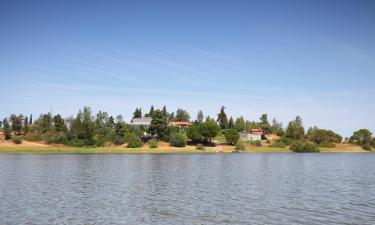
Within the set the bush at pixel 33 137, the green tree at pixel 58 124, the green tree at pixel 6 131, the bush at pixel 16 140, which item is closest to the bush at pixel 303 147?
the green tree at pixel 58 124

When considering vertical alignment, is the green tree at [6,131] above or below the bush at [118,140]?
above

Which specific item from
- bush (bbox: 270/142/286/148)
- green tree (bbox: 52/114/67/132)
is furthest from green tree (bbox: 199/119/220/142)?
green tree (bbox: 52/114/67/132)

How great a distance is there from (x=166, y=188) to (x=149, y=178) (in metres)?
12.1

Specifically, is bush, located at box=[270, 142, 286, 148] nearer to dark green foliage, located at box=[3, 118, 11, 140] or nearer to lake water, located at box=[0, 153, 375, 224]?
dark green foliage, located at box=[3, 118, 11, 140]

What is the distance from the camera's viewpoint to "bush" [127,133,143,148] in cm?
16980

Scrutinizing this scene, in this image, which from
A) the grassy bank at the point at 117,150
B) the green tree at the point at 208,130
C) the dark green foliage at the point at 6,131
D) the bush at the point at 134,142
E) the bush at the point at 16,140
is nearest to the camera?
the grassy bank at the point at 117,150

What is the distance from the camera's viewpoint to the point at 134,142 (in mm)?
170625

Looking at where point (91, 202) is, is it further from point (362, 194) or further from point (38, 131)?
point (38, 131)

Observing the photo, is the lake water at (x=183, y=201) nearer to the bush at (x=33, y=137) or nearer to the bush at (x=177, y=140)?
the bush at (x=177, y=140)

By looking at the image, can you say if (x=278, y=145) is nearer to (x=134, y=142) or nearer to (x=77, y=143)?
(x=134, y=142)

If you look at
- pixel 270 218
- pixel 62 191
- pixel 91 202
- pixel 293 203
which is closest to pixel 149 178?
pixel 62 191

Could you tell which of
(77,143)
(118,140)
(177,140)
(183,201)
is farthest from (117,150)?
(183,201)

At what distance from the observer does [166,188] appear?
160 ft

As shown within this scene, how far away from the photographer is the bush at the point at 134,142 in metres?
170
